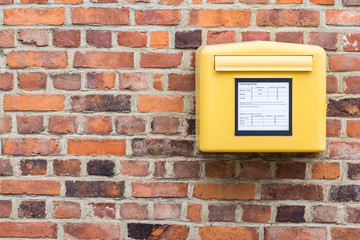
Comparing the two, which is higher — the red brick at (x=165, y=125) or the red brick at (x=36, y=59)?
the red brick at (x=36, y=59)

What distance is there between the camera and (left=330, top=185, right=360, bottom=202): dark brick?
5.57ft

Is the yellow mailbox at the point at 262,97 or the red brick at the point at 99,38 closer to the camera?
the yellow mailbox at the point at 262,97

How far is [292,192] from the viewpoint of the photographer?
1703mm

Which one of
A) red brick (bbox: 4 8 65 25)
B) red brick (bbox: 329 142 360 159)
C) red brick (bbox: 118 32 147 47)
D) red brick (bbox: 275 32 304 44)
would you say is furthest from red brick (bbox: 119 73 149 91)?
red brick (bbox: 329 142 360 159)

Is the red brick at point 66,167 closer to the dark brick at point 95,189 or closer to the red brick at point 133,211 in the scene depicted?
the dark brick at point 95,189

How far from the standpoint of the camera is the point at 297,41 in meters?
1.68

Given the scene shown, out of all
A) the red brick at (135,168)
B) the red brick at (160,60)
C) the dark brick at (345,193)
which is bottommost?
the dark brick at (345,193)

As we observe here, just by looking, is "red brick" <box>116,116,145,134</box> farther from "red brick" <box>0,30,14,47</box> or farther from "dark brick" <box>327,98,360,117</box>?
"dark brick" <box>327,98,360,117</box>

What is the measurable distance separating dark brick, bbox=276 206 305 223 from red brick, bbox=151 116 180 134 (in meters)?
0.54

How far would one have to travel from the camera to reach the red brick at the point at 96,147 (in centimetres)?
171

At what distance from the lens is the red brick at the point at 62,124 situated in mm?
1711

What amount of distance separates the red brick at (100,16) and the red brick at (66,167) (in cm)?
57

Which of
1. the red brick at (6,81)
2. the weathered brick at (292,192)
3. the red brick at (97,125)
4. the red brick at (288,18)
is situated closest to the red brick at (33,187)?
the red brick at (97,125)

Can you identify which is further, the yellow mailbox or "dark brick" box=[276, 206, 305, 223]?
"dark brick" box=[276, 206, 305, 223]
